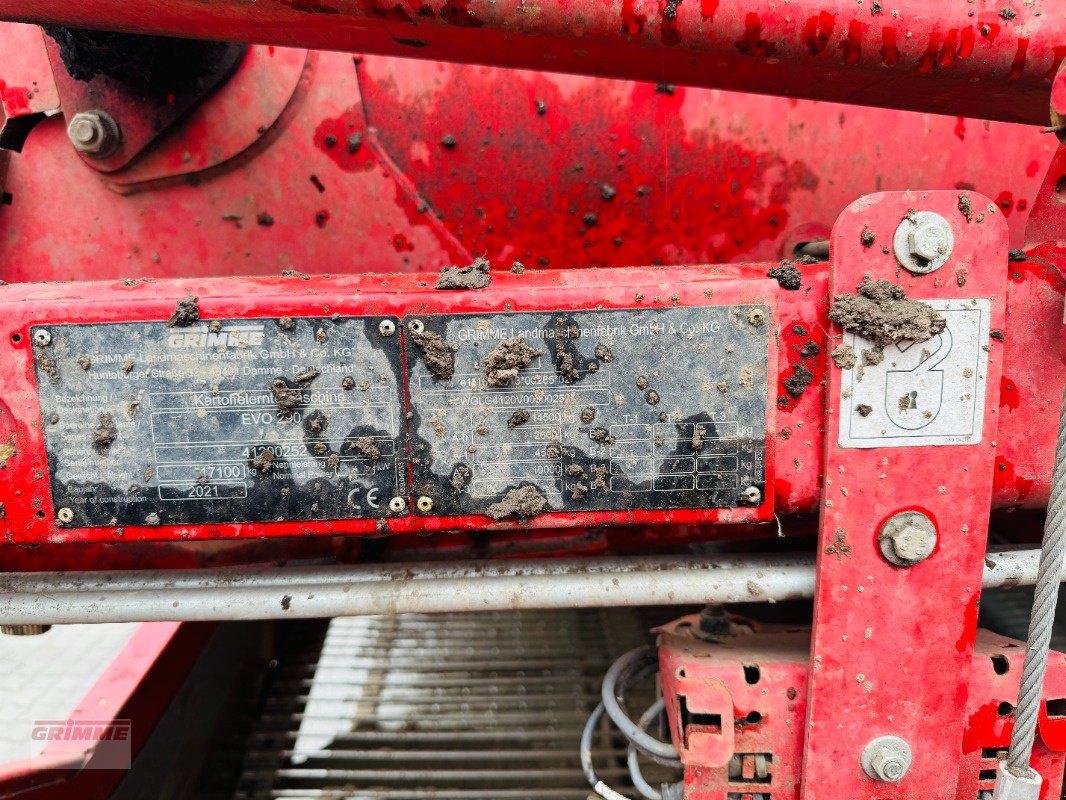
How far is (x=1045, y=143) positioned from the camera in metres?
1.19

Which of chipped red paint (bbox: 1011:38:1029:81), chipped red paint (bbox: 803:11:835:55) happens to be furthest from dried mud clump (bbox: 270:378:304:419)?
chipped red paint (bbox: 1011:38:1029:81)

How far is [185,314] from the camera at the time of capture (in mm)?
794

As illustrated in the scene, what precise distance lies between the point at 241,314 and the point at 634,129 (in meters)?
0.76

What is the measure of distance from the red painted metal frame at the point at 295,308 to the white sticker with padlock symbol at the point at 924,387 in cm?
10

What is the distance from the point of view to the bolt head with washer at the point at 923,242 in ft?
2.54

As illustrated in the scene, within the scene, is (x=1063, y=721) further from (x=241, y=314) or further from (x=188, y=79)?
(x=188, y=79)

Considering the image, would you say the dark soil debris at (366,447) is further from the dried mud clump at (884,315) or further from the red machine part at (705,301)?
the dried mud clump at (884,315)

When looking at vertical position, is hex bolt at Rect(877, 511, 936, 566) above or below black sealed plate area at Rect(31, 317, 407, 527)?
below

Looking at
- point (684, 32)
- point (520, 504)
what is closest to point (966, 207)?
point (684, 32)

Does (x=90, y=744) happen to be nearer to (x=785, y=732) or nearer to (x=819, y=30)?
(x=785, y=732)

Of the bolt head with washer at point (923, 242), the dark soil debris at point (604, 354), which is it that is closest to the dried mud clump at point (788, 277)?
the bolt head with washer at point (923, 242)

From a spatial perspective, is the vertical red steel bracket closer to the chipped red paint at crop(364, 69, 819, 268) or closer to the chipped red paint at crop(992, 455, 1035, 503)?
the chipped red paint at crop(992, 455, 1035, 503)

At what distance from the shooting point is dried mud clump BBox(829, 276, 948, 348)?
2.54ft

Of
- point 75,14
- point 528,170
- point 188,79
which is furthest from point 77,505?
point 528,170
